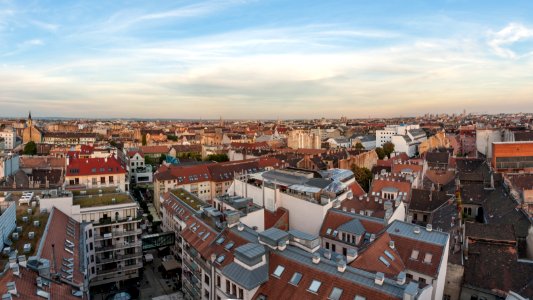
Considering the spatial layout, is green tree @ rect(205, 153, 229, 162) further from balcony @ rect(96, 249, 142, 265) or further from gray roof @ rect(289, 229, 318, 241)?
gray roof @ rect(289, 229, 318, 241)

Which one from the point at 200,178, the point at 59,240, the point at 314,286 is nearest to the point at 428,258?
the point at 314,286

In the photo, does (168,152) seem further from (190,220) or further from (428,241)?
(428,241)

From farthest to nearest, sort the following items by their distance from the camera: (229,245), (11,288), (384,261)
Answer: (229,245) → (384,261) → (11,288)

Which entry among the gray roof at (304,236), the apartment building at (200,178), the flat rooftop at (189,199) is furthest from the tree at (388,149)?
the gray roof at (304,236)

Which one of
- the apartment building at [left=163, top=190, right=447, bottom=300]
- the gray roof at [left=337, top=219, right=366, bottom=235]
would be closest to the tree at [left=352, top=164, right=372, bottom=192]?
the gray roof at [left=337, top=219, right=366, bottom=235]

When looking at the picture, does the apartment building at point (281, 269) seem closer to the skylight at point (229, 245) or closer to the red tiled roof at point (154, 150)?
the skylight at point (229, 245)

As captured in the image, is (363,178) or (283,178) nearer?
(283,178)

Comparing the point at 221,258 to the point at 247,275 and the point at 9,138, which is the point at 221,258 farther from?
the point at 9,138
